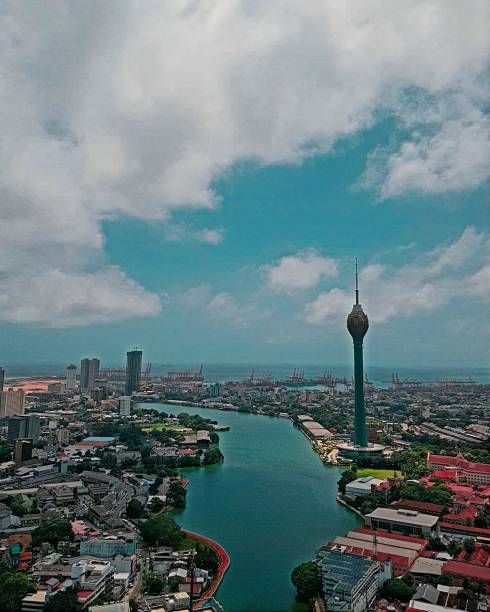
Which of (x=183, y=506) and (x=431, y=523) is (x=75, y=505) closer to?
(x=183, y=506)

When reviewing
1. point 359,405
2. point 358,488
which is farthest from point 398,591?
point 359,405

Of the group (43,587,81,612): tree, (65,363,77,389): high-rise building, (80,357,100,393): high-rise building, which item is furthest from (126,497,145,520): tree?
(65,363,77,389): high-rise building

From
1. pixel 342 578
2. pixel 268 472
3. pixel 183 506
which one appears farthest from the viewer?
pixel 268 472

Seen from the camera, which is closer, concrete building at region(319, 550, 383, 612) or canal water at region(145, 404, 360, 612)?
concrete building at region(319, 550, 383, 612)

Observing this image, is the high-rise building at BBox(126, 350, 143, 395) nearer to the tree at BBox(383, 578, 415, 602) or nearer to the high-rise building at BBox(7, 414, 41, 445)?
the high-rise building at BBox(7, 414, 41, 445)

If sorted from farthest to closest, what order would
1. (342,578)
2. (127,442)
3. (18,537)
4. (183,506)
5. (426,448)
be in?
(127,442) → (426,448) → (183,506) → (18,537) → (342,578)

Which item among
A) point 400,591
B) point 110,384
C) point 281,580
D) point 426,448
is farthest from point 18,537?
point 110,384

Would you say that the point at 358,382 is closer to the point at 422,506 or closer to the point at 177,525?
the point at 422,506

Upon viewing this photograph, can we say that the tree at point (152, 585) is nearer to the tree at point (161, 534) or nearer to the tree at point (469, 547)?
the tree at point (161, 534)
